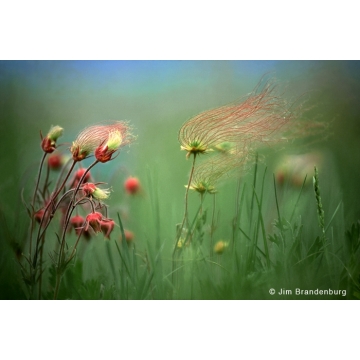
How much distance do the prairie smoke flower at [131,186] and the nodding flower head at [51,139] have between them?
41 centimetres

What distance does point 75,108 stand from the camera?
5.84 feet

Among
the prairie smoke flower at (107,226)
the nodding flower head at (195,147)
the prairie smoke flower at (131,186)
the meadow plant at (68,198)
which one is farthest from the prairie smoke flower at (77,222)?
the nodding flower head at (195,147)

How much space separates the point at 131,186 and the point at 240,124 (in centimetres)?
62

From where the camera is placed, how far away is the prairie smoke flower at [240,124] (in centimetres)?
175

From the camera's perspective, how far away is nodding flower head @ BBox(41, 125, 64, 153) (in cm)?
177

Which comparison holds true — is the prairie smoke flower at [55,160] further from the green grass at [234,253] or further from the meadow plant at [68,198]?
the green grass at [234,253]

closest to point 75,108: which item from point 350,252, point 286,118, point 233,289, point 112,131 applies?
point 112,131

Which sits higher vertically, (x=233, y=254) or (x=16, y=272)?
(x=233, y=254)

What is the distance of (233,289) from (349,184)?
77 cm

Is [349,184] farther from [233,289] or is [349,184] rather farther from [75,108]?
[75,108]

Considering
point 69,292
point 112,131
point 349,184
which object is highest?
point 112,131

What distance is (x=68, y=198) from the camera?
1765mm
